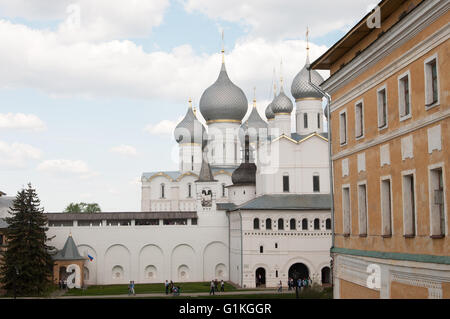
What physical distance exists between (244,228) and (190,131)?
24.1m

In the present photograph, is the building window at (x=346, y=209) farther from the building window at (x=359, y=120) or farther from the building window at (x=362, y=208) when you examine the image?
the building window at (x=359, y=120)

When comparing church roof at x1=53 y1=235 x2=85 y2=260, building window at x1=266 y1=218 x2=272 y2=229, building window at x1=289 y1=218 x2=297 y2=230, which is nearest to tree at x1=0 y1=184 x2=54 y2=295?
church roof at x1=53 y1=235 x2=85 y2=260

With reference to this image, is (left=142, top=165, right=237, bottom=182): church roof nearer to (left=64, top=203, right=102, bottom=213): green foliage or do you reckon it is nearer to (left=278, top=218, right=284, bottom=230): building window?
(left=278, top=218, right=284, bottom=230): building window

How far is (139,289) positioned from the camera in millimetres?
38562

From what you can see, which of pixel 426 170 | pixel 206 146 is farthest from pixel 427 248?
pixel 206 146

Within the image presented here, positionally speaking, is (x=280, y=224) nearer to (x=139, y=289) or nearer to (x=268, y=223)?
(x=268, y=223)

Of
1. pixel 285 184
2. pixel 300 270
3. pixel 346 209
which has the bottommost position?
pixel 300 270

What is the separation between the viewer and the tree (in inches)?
1421

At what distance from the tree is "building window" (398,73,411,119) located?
2828cm

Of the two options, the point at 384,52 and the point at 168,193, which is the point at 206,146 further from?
the point at 384,52

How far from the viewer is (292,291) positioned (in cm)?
3575

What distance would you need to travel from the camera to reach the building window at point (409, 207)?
12.1 m

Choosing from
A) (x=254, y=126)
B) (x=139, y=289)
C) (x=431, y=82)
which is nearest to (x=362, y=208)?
(x=431, y=82)

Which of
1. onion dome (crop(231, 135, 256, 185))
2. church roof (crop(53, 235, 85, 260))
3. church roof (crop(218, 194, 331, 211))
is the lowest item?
church roof (crop(53, 235, 85, 260))
